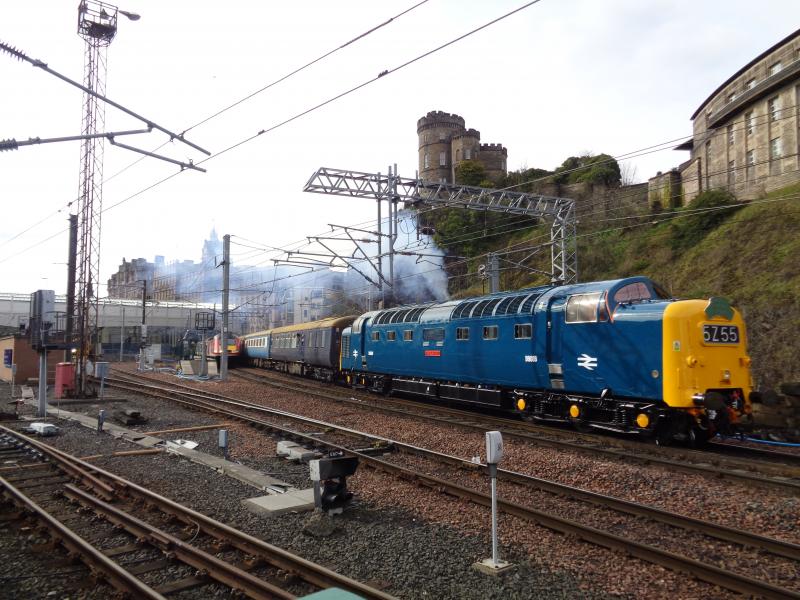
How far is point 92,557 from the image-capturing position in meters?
6.12

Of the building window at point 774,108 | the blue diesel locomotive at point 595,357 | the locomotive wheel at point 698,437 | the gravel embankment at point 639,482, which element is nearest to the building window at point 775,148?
the building window at point 774,108

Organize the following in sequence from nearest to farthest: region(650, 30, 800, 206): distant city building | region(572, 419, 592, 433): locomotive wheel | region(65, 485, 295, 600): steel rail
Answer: region(65, 485, 295, 600): steel rail < region(572, 419, 592, 433): locomotive wheel < region(650, 30, 800, 206): distant city building

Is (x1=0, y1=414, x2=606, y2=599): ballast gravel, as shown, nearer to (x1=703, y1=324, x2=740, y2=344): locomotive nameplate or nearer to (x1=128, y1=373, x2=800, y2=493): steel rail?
(x1=128, y1=373, x2=800, y2=493): steel rail

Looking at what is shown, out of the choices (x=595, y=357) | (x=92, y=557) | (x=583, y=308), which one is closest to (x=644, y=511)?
(x=595, y=357)

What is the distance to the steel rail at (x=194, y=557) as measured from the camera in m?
5.26

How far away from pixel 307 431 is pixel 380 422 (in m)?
2.06

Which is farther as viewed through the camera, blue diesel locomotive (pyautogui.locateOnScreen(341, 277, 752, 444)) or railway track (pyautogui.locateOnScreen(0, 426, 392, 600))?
blue diesel locomotive (pyautogui.locateOnScreen(341, 277, 752, 444))

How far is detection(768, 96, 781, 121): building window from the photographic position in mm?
A: 29195

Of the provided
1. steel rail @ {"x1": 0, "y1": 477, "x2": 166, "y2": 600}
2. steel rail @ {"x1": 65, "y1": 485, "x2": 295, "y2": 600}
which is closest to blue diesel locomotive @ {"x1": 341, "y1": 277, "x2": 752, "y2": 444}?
steel rail @ {"x1": 65, "y1": 485, "x2": 295, "y2": 600}

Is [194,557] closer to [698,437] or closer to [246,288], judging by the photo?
[698,437]

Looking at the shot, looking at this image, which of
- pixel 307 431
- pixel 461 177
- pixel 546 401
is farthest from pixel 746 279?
pixel 461 177

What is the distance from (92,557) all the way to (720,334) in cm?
1084

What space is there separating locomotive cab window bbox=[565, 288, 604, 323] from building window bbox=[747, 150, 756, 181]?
22.0m

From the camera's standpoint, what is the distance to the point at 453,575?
19.0ft
